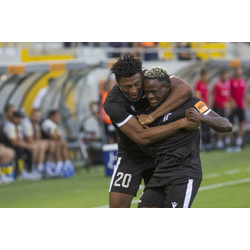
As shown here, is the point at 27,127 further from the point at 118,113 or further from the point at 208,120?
the point at 208,120

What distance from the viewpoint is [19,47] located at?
17.7 metres

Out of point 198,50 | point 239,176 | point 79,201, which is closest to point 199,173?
point 79,201

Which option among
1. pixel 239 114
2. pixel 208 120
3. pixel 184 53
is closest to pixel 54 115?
pixel 239 114

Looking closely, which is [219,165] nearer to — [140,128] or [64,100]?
[64,100]

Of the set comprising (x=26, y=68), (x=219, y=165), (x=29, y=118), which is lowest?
(x=219, y=165)

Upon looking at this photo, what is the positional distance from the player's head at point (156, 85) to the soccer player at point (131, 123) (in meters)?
0.07

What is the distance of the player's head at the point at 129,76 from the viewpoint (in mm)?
5707

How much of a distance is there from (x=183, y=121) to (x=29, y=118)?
917 cm

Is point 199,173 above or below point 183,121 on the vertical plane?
below

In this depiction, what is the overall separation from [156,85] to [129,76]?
29 centimetres

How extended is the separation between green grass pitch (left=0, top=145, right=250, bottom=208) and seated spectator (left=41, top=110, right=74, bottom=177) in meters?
0.37

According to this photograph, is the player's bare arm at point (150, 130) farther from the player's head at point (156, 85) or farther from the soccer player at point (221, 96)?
the soccer player at point (221, 96)

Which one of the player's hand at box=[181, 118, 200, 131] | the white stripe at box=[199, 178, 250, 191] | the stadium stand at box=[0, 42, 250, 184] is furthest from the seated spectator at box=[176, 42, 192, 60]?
the player's hand at box=[181, 118, 200, 131]

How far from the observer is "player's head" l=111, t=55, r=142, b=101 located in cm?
571
